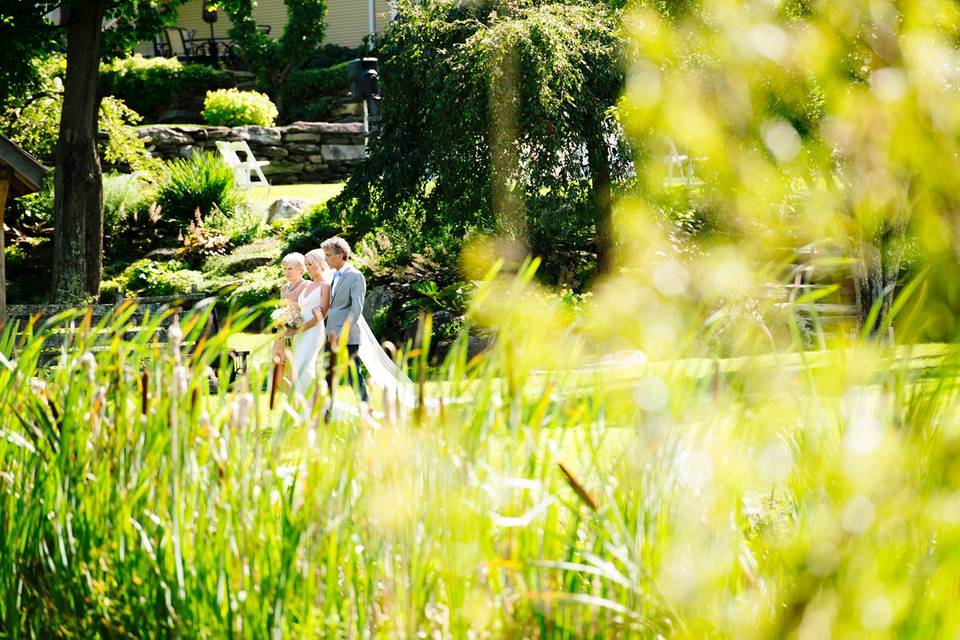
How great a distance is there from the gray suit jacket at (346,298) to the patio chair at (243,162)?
13878 millimetres

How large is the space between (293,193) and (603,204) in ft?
29.5

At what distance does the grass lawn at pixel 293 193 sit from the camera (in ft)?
71.2

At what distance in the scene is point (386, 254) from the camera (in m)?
17.1

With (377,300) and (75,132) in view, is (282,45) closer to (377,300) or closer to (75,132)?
(75,132)

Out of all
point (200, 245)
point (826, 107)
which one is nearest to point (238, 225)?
point (200, 245)

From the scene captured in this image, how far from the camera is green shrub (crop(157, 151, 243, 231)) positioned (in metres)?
19.7

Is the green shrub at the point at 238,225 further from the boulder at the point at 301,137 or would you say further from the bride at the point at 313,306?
the bride at the point at 313,306

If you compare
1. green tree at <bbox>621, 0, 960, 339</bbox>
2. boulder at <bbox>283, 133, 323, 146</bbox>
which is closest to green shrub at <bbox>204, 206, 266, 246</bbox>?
boulder at <bbox>283, 133, 323, 146</bbox>

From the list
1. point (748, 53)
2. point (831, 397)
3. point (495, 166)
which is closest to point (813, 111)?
point (748, 53)

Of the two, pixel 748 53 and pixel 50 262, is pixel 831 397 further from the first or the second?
pixel 50 262

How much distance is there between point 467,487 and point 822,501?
72 cm

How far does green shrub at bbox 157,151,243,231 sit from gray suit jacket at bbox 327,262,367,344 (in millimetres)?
11725

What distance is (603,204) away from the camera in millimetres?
16359

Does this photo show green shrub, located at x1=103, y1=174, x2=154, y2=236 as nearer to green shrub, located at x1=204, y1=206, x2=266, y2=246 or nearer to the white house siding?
green shrub, located at x1=204, y1=206, x2=266, y2=246
